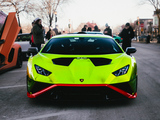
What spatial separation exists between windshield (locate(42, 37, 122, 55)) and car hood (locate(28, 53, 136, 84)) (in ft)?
1.55

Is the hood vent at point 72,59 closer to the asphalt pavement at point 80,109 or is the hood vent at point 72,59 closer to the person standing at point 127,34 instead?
the asphalt pavement at point 80,109

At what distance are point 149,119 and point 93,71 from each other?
113cm

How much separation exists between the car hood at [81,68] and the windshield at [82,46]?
0.47 m

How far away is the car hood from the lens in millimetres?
4273

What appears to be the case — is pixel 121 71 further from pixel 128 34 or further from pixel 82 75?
pixel 128 34

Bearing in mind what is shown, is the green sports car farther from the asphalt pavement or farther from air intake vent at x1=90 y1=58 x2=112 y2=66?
the asphalt pavement

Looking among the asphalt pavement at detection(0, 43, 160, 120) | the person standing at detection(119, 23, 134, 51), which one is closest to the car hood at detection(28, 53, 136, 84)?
the asphalt pavement at detection(0, 43, 160, 120)

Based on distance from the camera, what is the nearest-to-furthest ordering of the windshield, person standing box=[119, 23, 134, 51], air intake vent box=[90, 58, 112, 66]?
air intake vent box=[90, 58, 112, 66] < the windshield < person standing box=[119, 23, 134, 51]

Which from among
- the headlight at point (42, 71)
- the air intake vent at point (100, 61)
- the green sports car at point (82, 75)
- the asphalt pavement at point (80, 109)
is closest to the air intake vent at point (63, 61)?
the green sports car at point (82, 75)

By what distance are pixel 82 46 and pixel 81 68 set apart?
1130mm

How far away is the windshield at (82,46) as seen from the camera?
527 centimetres

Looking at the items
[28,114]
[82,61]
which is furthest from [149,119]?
[28,114]

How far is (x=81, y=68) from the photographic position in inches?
174

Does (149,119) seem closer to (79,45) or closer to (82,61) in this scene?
(82,61)
